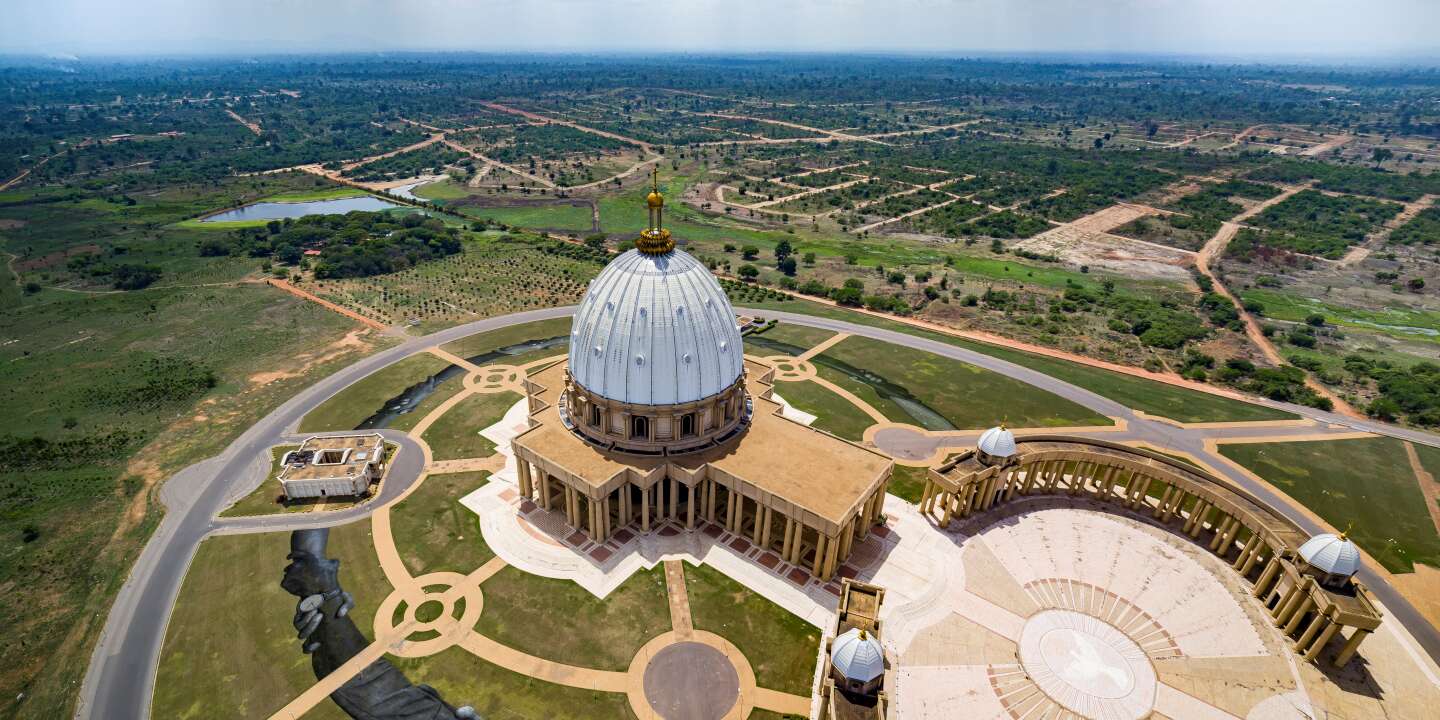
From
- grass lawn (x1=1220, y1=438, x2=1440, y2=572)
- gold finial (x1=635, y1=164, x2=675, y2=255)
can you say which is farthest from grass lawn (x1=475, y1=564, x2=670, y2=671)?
grass lawn (x1=1220, y1=438, x2=1440, y2=572)

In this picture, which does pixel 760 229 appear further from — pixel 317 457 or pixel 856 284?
pixel 317 457

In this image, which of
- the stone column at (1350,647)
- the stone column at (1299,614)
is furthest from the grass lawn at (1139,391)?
the stone column at (1350,647)

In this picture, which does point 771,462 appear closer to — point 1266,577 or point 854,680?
point 854,680

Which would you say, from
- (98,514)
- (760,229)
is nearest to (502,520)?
(98,514)

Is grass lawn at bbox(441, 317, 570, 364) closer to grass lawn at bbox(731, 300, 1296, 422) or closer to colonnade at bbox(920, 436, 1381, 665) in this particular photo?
grass lawn at bbox(731, 300, 1296, 422)

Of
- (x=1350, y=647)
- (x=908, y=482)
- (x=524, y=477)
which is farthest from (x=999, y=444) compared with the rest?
(x=524, y=477)

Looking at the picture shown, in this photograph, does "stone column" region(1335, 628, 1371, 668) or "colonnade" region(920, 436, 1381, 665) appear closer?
"stone column" region(1335, 628, 1371, 668)
